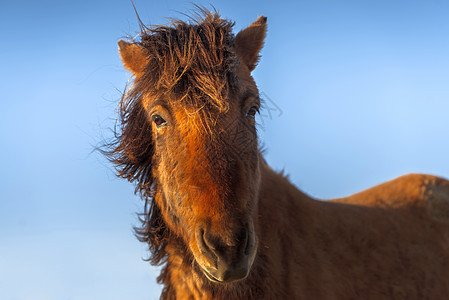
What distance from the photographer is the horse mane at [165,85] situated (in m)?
3.39

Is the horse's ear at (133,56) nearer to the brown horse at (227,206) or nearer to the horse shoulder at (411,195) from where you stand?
the brown horse at (227,206)

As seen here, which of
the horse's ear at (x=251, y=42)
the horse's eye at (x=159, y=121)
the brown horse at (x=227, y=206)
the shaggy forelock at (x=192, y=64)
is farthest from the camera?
the horse's ear at (x=251, y=42)

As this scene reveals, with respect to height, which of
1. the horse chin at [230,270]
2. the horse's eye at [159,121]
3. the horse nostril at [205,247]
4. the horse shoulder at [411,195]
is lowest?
the horse chin at [230,270]

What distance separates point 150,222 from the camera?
4.14 m

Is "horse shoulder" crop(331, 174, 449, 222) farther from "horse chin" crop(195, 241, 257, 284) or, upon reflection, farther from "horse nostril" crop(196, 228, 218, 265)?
"horse nostril" crop(196, 228, 218, 265)

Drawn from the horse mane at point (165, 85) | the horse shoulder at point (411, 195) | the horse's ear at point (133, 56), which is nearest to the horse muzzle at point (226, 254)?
the horse mane at point (165, 85)

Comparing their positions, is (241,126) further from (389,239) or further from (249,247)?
(389,239)

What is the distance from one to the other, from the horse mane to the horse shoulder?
2791 mm

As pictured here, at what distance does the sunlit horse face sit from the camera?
287 centimetres

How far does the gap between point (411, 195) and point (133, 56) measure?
4050 millimetres

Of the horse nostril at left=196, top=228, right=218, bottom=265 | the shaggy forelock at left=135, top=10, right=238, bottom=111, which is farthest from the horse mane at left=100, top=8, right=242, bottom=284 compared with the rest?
the horse nostril at left=196, top=228, right=218, bottom=265

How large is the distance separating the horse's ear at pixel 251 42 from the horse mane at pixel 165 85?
0.65 feet

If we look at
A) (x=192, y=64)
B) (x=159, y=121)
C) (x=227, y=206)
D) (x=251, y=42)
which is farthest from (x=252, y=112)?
(x=227, y=206)

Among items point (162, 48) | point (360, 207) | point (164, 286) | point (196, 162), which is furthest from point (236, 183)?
point (360, 207)
